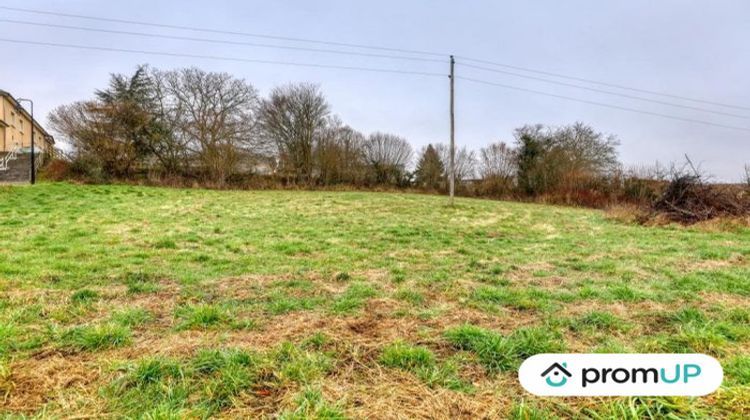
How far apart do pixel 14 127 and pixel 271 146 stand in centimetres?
2317

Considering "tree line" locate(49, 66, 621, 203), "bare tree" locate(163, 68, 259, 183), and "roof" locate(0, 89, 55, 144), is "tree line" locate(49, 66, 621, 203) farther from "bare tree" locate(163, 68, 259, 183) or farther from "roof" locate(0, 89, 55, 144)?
"roof" locate(0, 89, 55, 144)

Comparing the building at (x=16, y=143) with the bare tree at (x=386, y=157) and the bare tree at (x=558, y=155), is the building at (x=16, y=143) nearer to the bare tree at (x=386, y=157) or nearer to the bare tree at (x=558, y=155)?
the bare tree at (x=386, y=157)

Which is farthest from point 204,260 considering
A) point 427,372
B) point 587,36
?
point 587,36

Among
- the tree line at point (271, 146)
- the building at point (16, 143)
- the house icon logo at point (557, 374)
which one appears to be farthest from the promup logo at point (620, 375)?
the tree line at point (271, 146)

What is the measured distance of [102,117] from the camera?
23562mm

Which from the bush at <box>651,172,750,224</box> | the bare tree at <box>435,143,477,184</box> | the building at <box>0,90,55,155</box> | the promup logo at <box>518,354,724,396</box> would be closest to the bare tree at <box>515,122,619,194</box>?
the bare tree at <box>435,143,477,184</box>

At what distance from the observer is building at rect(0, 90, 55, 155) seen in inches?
1123

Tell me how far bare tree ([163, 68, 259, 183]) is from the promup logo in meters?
28.2

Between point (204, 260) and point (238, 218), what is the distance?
18.0ft

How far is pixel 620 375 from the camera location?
184 centimetres

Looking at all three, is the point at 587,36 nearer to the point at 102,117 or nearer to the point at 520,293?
the point at 520,293

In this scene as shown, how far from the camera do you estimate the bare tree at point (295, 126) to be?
31.1 metres

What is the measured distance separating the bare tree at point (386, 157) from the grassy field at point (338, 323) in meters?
27.0

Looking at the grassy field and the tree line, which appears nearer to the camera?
the grassy field
